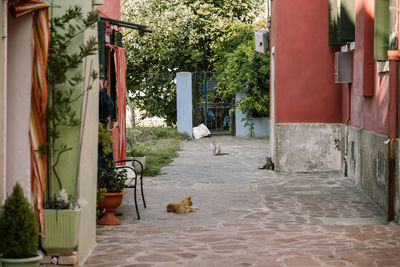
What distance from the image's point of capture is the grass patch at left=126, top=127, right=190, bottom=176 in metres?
14.5

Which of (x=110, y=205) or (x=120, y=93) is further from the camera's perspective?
(x=120, y=93)

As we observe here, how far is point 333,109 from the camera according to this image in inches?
569

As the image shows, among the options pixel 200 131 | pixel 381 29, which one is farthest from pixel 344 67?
pixel 200 131

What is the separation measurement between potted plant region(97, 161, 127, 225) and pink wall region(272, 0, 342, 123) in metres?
6.88

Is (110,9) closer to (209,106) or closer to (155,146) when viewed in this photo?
(155,146)

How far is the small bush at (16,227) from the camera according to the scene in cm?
484

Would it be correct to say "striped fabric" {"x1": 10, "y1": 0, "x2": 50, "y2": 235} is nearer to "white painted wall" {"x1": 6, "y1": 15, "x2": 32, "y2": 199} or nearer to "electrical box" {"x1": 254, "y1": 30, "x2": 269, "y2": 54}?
"white painted wall" {"x1": 6, "y1": 15, "x2": 32, "y2": 199}

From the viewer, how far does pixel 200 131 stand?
81.0 feet

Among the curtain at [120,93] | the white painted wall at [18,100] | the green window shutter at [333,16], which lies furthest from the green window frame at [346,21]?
the white painted wall at [18,100]

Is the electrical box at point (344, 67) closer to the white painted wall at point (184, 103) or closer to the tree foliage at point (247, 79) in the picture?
the tree foliage at point (247, 79)

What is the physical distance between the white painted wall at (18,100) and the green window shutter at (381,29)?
499cm

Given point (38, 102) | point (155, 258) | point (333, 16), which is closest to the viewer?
point (38, 102)

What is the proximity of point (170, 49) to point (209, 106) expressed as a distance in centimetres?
291

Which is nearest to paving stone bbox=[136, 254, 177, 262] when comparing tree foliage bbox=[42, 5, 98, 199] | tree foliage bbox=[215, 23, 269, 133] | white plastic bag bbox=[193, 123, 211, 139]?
tree foliage bbox=[42, 5, 98, 199]
